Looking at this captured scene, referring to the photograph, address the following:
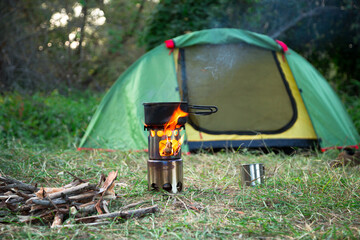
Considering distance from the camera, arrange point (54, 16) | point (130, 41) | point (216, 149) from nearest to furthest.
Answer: point (216, 149) < point (54, 16) < point (130, 41)

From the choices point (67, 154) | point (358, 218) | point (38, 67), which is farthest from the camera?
point (38, 67)

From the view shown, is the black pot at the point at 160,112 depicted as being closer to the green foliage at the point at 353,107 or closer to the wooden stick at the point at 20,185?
the wooden stick at the point at 20,185

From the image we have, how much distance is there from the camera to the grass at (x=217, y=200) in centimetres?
177

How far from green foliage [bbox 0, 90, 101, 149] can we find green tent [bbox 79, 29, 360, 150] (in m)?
0.94

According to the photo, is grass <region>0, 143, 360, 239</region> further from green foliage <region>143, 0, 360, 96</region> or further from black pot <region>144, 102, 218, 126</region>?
green foliage <region>143, 0, 360, 96</region>

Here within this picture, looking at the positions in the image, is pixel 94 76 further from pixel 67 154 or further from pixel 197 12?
pixel 67 154

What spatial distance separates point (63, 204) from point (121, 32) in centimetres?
976

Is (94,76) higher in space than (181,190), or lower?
higher

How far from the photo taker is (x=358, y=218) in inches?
77.9

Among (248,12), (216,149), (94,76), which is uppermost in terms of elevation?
(248,12)

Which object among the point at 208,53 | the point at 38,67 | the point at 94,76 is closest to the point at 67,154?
the point at 208,53

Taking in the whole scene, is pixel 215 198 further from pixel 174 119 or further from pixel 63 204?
pixel 63 204

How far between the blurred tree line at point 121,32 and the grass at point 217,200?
2115mm

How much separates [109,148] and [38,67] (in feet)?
17.3
